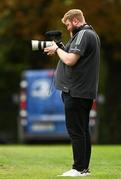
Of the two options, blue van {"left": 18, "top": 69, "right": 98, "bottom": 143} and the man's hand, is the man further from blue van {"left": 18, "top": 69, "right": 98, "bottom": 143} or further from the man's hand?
blue van {"left": 18, "top": 69, "right": 98, "bottom": 143}

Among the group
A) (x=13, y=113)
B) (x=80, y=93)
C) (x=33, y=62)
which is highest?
(x=80, y=93)

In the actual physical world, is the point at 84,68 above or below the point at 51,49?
below

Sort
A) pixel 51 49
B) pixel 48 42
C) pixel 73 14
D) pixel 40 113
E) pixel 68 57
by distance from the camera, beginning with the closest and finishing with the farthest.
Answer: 1. pixel 68 57
2. pixel 73 14
3. pixel 51 49
4. pixel 48 42
5. pixel 40 113

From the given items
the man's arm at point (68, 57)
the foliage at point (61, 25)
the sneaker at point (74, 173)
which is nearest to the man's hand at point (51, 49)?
the man's arm at point (68, 57)

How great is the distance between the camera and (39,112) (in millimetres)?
27016

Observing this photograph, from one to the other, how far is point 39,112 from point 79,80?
16128 millimetres

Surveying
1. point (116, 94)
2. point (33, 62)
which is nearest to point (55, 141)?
point (116, 94)

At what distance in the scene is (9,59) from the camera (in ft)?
117

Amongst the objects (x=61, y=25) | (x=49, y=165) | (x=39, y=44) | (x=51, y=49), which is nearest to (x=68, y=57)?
(x=51, y=49)

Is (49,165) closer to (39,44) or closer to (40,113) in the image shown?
(39,44)

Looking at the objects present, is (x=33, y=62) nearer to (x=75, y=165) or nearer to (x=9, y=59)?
(x=9, y=59)

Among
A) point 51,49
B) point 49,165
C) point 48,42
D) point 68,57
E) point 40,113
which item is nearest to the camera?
point 68,57

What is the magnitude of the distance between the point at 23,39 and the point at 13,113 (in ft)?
18.3

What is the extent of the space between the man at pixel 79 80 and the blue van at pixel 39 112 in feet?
51.1
